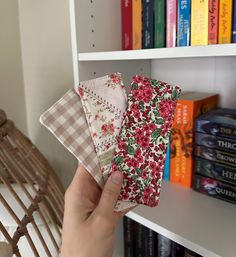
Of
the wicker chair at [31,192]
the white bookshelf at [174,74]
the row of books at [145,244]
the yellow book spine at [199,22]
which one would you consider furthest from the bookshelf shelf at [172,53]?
the row of books at [145,244]

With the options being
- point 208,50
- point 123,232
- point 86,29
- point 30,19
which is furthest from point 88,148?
point 30,19

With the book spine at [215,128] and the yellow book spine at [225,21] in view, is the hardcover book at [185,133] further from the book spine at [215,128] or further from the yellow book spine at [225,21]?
the yellow book spine at [225,21]

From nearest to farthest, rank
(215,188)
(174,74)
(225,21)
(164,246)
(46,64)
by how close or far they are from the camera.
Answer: (225,21) → (215,188) → (164,246) → (174,74) → (46,64)

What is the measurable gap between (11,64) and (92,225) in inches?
35.1

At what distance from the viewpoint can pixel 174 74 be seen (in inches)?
37.6

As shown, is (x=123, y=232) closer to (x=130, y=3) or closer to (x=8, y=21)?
(x=130, y=3)

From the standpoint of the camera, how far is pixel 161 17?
754mm

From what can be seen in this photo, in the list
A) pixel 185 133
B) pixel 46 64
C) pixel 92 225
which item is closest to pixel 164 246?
pixel 185 133

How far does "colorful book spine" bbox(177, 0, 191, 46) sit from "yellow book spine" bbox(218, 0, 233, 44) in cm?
7

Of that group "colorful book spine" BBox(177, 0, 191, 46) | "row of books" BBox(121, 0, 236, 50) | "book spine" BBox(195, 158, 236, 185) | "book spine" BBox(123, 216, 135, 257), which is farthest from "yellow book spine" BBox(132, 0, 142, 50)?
"book spine" BBox(123, 216, 135, 257)

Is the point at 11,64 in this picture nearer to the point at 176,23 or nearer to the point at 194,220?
the point at 176,23

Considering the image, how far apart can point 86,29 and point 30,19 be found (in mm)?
517

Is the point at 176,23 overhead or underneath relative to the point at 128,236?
overhead

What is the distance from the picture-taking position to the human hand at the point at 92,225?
503 millimetres
